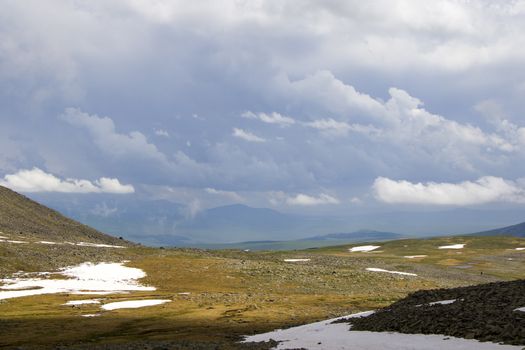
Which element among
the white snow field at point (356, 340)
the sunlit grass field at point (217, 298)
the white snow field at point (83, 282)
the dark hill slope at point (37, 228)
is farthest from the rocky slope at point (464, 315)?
the dark hill slope at point (37, 228)

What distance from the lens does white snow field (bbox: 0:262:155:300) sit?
8175 centimetres

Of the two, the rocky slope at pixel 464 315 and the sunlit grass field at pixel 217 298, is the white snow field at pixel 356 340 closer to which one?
the rocky slope at pixel 464 315

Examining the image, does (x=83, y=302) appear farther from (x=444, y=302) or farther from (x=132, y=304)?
(x=444, y=302)

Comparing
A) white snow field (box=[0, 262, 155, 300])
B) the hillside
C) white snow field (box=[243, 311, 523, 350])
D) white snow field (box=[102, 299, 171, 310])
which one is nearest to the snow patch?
white snow field (box=[243, 311, 523, 350])

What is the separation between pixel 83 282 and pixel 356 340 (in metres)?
65.5

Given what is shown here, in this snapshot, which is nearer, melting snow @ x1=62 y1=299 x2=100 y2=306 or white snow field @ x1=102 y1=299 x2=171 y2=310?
white snow field @ x1=102 y1=299 x2=171 y2=310

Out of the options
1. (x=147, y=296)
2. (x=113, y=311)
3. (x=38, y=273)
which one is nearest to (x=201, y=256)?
(x=38, y=273)

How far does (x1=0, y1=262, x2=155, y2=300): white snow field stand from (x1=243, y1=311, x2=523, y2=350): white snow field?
46.3 m

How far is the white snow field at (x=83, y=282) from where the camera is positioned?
81.8m

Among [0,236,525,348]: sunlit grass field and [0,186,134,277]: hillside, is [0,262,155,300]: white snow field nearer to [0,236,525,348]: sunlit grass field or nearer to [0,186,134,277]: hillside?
[0,236,525,348]: sunlit grass field

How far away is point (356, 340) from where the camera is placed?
37.4m

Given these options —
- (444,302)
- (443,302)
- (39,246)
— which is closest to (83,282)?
(39,246)

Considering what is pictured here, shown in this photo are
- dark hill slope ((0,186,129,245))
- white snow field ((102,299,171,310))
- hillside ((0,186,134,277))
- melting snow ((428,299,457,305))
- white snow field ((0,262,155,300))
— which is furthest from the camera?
dark hill slope ((0,186,129,245))

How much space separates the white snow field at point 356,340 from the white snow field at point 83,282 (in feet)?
152
